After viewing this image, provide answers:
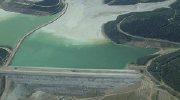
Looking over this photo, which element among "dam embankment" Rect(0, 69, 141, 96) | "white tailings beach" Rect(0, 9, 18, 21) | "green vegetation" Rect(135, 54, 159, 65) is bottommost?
"dam embankment" Rect(0, 69, 141, 96)

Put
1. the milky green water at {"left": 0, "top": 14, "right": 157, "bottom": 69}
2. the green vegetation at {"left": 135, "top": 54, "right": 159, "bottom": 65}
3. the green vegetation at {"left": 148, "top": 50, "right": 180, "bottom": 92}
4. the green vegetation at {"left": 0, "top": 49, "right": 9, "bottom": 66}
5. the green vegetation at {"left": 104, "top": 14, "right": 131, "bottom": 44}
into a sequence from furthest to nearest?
the green vegetation at {"left": 104, "top": 14, "right": 131, "bottom": 44} → the green vegetation at {"left": 0, "top": 49, "right": 9, "bottom": 66} → the milky green water at {"left": 0, "top": 14, "right": 157, "bottom": 69} → the green vegetation at {"left": 135, "top": 54, "right": 159, "bottom": 65} → the green vegetation at {"left": 148, "top": 50, "right": 180, "bottom": 92}

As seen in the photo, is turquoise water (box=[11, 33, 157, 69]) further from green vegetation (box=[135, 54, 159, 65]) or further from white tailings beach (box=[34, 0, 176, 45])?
white tailings beach (box=[34, 0, 176, 45])

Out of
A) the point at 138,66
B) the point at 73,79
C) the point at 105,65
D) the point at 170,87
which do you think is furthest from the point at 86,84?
the point at 170,87

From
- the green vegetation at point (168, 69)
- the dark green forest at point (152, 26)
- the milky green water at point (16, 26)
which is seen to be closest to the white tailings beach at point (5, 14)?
the milky green water at point (16, 26)

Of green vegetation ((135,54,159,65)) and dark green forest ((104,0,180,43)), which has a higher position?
dark green forest ((104,0,180,43))

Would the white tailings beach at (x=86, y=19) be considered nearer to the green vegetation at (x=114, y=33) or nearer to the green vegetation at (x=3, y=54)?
the green vegetation at (x=114, y=33)

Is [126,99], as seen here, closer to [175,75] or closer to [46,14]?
[175,75]

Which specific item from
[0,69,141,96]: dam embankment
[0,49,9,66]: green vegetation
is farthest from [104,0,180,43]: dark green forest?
[0,49,9,66]: green vegetation

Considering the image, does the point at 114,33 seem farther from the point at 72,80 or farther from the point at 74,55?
the point at 72,80
